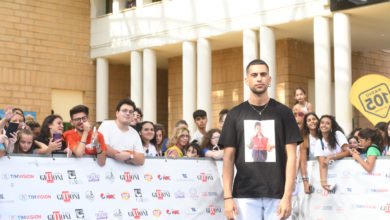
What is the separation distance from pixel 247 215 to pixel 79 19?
2326cm

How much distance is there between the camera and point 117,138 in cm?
830

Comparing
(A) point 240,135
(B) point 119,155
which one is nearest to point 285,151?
(A) point 240,135

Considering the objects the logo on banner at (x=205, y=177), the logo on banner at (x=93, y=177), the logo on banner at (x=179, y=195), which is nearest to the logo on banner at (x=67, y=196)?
the logo on banner at (x=93, y=177)

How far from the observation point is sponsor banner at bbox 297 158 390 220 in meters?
9.23

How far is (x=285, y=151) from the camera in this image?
5695 millimetres

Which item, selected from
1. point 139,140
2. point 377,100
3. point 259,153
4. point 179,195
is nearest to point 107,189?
point 139,140

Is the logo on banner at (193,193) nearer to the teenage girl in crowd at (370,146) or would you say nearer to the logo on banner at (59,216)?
the logo on banner at (59,216)

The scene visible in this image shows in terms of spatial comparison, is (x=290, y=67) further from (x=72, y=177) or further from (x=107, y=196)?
(x=72, y=177)

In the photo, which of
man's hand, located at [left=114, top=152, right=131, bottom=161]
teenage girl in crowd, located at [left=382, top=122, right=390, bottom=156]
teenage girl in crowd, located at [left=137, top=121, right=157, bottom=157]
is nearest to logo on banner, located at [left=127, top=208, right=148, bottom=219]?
man's hand, located at [left=114, top=152, right=131, bottom=161]

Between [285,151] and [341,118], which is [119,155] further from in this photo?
[341,118]

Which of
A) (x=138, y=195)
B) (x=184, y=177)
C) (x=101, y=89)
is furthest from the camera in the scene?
(x=101, y=89)

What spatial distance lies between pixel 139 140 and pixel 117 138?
1.09ft

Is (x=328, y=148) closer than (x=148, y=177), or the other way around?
(x=148, y=177)

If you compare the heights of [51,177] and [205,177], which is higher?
[51,177]
